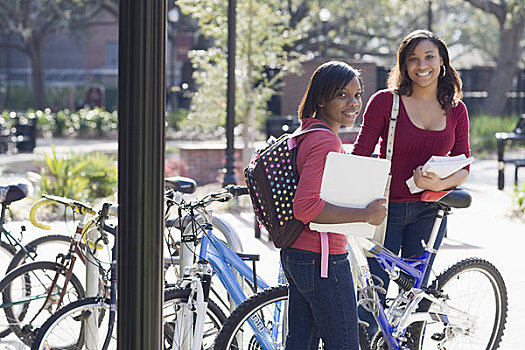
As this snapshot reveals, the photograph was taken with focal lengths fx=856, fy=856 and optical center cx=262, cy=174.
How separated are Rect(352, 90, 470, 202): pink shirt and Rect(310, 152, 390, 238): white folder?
0.98 m

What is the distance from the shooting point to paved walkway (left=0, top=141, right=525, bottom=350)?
6.13 meters

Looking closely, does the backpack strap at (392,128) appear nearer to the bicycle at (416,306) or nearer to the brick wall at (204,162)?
the bicycle at (416,306)

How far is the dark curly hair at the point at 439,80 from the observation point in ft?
13.8

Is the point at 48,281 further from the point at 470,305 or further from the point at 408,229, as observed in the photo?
the point at 470,305

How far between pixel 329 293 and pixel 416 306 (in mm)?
1050

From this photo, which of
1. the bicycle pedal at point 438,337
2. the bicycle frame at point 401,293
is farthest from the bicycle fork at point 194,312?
the bicycle pedal at point 438,337

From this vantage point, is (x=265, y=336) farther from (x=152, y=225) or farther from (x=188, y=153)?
(x=188, y=153)

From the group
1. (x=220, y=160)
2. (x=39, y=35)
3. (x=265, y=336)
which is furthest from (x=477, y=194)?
(x=39, y=35)

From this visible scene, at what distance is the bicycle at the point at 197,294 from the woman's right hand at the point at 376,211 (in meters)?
0.92

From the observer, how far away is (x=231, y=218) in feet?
32.8

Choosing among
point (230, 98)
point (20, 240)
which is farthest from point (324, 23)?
point (20, 240)

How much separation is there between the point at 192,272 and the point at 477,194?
29.9 feet

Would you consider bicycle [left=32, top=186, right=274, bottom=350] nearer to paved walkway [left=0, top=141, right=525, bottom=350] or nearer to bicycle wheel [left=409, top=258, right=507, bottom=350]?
bicycle wheel [left=409, top=258, right=507, bottom=350]

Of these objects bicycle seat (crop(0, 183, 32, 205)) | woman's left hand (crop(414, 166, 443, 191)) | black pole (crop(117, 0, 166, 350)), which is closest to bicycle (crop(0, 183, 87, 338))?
bicycle seat (crop(0, 183, 32, 205))
